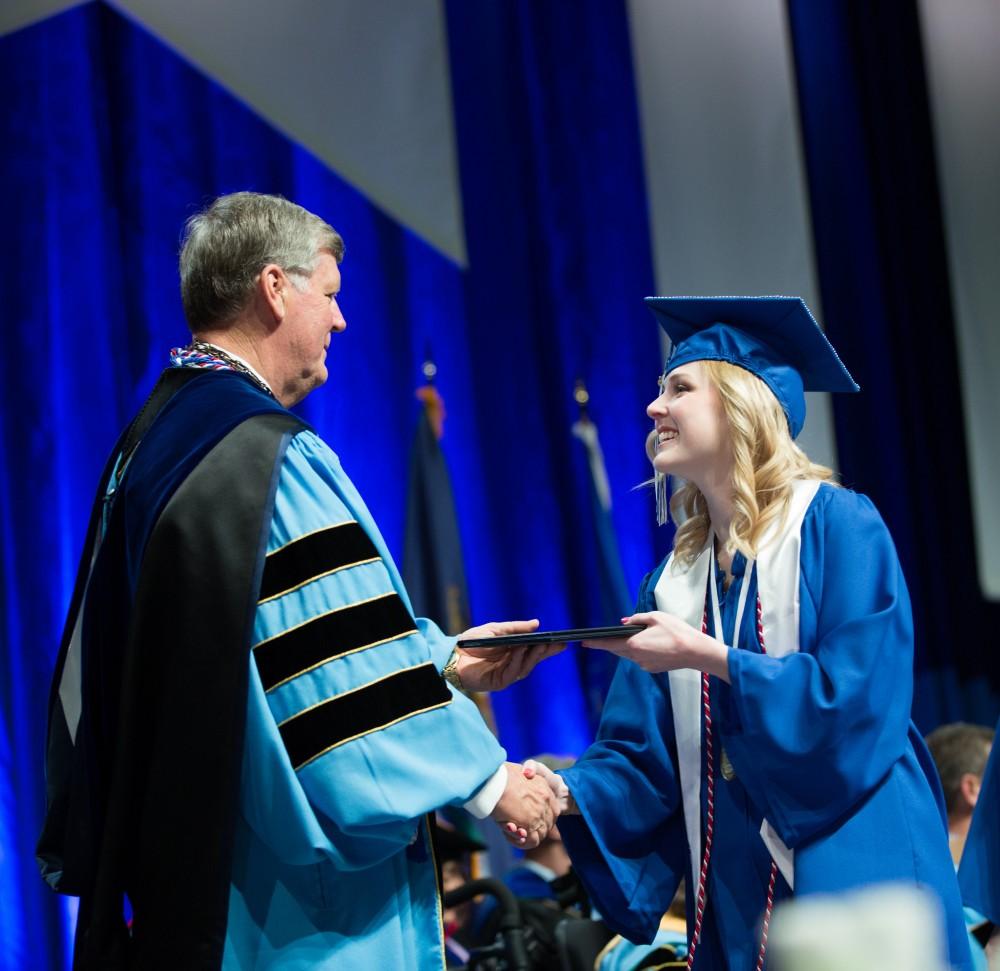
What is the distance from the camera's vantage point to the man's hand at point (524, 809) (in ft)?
8.01

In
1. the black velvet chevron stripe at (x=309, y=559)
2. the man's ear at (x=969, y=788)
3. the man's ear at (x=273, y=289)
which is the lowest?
the man's ear at (x=969, y=788)

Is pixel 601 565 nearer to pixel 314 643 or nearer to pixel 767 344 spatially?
pixel 767 344

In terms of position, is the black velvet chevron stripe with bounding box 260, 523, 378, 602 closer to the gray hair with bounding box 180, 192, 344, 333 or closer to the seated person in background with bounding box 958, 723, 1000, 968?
the gray hair with bounding box 180, 192, 344, 333

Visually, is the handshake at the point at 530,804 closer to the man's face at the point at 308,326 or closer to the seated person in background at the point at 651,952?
the seated person in background at the point at 651,952

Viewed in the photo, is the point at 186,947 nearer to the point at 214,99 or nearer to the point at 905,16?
the point at 214,99

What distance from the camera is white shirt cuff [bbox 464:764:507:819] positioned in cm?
239

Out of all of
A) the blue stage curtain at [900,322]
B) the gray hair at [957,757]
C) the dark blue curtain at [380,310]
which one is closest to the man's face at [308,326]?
the gray hair at [957,757]

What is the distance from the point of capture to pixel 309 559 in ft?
7.55

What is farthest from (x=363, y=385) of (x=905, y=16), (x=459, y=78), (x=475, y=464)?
(x=905, y=16)

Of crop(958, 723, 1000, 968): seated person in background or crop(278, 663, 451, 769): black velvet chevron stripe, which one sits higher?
crop(278, 663, 451, 769): black velvet chevron stripe

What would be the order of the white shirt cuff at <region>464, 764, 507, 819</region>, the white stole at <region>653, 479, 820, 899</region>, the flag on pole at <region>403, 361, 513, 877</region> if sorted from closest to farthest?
1. the white shirt cuff at <region>464, 764, 507, 819</region>
2. the white stole at <region>653, 479, 820, 899</region>
3. the flag on pole at <region>403, 361, 513, 877</region>

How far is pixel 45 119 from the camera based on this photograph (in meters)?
4.95

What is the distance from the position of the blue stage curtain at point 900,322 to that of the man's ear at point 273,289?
15.4 ft

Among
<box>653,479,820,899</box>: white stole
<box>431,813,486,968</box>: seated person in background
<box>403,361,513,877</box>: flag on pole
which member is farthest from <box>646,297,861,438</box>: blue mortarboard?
<box>403,361,513,877</box>: flag on pole
